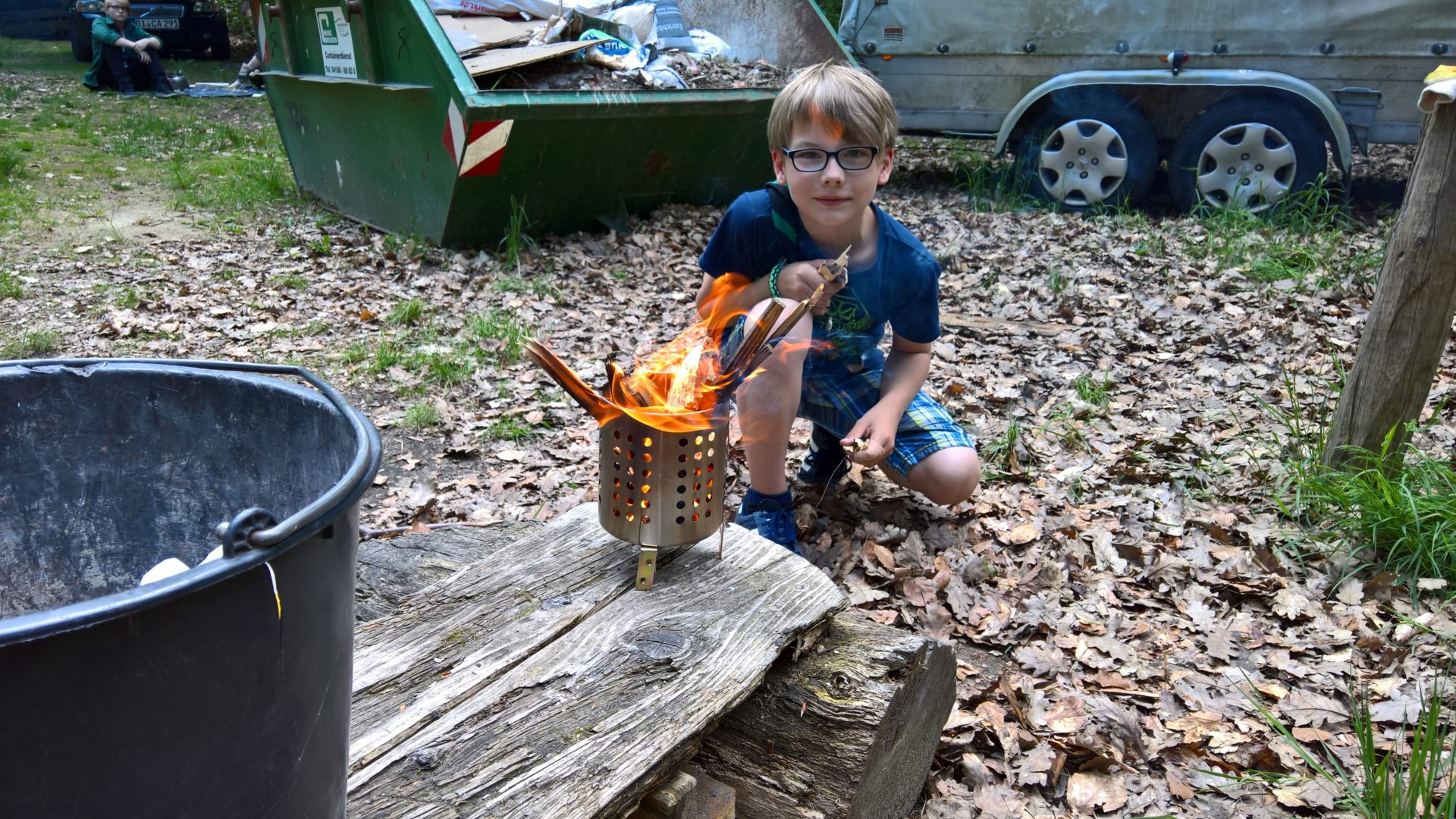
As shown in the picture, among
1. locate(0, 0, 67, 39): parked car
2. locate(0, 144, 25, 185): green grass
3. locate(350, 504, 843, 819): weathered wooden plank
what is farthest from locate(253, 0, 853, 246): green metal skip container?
locate(0, 0, 67, 39): parked car

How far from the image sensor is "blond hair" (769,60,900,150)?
8.32 feet

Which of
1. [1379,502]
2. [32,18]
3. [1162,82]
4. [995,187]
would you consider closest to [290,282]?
[995,187]

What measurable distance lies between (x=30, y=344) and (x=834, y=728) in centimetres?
444

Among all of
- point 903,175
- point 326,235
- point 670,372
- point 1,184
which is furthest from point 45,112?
point 670,372

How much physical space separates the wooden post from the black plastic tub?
9.78 ft

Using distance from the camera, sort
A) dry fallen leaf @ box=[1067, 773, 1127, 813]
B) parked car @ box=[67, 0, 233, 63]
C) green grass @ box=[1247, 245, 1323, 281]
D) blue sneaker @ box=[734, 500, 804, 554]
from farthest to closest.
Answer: parked car @ box=[67, 0, 233, 63], green grass @ box=[1247, 245, 1323, 281], blue sneaker @ box=[734, 500, 804, 554], dry fallen leaf @ box=[1067, 773, 1127, 813]

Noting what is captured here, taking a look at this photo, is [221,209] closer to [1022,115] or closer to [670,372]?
[1022,115]

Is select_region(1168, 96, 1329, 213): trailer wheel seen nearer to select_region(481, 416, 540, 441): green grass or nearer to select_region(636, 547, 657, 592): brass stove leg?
select_region(481, 416, 540, 441): green grass

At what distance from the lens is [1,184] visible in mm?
7746

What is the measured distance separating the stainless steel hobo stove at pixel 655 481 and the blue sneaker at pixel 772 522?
83cm

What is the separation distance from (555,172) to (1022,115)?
3528mm

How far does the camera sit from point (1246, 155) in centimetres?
672

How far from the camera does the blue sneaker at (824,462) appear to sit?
354 centimetres

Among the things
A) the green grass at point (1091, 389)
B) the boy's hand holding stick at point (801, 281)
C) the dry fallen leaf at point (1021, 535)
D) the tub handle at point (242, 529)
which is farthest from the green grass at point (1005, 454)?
the tub handle at point (242, 529)
